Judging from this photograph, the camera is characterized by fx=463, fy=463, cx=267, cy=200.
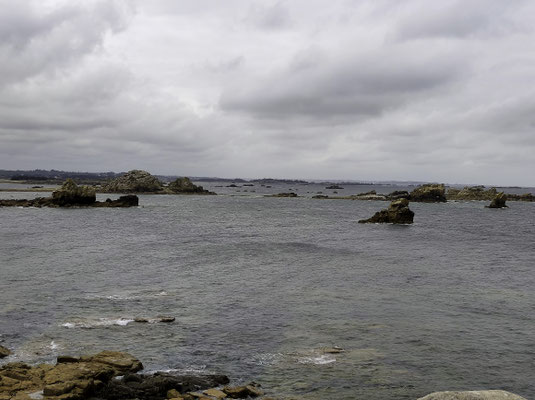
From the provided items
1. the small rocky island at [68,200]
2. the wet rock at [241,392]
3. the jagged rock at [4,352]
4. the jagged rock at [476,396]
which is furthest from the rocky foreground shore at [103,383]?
the small rocky island at [68,200]

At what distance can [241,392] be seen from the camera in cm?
1936

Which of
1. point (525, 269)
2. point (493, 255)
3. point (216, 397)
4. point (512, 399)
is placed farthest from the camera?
point (493, 255)

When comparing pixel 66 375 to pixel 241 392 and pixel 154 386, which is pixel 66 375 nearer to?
pixel 154 386

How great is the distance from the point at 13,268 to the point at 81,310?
60.0ft

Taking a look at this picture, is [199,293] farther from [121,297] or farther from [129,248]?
[129,248]

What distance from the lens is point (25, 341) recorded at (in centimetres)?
2531

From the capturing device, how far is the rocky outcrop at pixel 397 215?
327 feet

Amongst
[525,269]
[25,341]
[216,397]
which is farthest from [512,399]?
[525,269]

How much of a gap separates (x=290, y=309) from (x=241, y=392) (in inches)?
548

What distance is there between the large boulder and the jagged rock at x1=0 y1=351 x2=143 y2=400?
373 ft

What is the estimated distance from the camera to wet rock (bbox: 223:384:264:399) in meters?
19.3

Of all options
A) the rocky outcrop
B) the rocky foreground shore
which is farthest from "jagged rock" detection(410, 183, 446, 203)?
the rocky foreground shore

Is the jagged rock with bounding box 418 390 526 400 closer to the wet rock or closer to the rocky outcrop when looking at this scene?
the wet rock

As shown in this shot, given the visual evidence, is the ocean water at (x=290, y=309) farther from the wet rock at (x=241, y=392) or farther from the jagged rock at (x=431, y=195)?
the jagged rock at (x=431, y=195)
